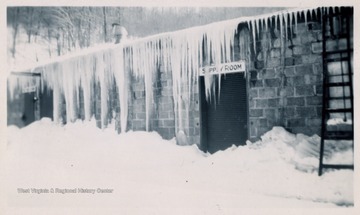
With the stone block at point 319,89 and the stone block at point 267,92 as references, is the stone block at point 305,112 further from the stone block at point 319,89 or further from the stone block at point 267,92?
the stone block at point 267,92

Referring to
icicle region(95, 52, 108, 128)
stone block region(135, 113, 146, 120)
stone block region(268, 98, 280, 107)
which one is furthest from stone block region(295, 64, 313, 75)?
icicle region(95, 52, 108, 128)

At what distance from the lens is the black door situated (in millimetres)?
4297

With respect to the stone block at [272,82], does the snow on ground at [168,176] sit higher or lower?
lower

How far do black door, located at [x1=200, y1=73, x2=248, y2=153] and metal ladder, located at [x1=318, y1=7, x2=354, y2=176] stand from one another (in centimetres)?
98

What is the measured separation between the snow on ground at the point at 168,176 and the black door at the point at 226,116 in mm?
194

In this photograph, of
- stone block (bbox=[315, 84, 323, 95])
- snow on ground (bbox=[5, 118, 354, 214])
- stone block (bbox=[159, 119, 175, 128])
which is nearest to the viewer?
snow on ground (bbox=[5, 118, 354, 214])

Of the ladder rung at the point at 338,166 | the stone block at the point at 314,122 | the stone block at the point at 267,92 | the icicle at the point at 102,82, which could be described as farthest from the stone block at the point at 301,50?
the icicle at the point at 102,82

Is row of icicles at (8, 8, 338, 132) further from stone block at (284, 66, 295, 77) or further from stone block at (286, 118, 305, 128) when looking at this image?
stone block at (286, 118, 305, 128)

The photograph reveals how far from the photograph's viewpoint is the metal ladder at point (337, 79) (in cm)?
345

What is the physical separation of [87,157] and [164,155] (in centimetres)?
93

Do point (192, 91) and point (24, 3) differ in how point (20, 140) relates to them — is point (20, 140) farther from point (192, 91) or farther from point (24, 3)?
point (192, 91)

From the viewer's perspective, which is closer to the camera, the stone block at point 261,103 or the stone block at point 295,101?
the stone block at point 295,101

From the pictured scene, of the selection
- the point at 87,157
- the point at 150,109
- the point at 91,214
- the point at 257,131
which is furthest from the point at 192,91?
the point at 91,214

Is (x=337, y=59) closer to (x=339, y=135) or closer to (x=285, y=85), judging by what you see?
(x=285, y=85)
